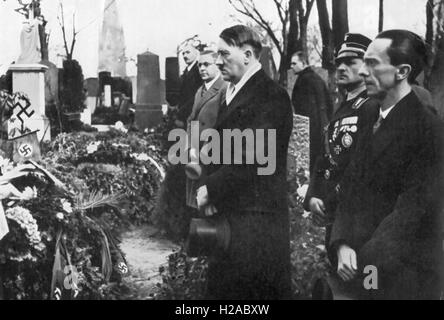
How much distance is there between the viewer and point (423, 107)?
19.5 feet

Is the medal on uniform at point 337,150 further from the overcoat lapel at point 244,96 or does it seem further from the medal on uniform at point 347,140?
the overcoat lapel at point 244,96

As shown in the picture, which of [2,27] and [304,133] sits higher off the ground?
[2,27]

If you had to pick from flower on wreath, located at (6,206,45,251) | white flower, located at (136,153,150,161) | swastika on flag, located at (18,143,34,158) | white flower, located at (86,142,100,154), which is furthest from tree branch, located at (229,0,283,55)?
flower on wreath, located at (6,206,45,251)

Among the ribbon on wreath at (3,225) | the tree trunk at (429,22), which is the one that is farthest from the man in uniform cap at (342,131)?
the ribbon on wreath at (3,225)

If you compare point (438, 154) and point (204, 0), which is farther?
point (204, 0)

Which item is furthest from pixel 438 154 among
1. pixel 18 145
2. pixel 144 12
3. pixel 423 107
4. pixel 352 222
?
pixel 18 145

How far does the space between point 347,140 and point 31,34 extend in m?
2.79

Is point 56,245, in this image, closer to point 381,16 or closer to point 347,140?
point 347,140

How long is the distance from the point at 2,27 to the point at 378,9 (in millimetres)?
3164

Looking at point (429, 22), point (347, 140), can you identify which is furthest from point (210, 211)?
point (429, 22)

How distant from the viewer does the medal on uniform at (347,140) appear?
6051 millimetres

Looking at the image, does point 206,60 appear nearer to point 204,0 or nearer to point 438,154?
point 204,0

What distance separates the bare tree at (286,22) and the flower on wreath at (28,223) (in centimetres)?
244

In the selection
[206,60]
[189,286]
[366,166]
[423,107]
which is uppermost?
[206,60]
